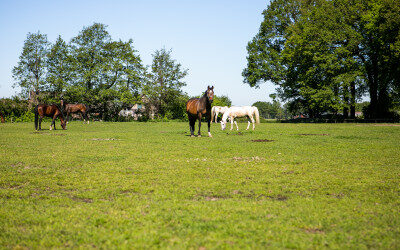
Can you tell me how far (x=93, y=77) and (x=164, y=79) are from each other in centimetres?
1732

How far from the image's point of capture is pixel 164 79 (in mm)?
67500

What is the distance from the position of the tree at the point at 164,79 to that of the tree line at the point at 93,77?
23cm

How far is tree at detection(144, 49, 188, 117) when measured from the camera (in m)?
65.7

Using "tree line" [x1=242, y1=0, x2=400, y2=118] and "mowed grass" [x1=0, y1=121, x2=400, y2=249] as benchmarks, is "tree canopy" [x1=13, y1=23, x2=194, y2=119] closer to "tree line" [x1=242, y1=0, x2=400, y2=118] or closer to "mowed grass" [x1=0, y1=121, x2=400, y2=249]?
"tree line" [x1=242, y1=0, x2=400, y2=118]

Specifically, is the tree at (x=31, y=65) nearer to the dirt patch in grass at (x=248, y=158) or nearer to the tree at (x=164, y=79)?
the tree at (x=164, y=79)

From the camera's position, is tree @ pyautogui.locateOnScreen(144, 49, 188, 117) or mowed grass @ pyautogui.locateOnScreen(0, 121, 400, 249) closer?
mowed grass @ pyautogui.locateOnScreen(0, 121, 400, 249)

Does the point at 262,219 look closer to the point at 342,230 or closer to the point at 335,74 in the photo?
the point at 342,230

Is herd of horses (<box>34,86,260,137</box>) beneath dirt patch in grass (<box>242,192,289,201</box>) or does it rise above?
above

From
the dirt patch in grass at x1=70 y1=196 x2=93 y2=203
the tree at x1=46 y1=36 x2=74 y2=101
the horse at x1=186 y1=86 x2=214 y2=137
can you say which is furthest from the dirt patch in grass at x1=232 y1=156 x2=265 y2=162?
the tree at x1=46 y1=36 x2=74 y2=101

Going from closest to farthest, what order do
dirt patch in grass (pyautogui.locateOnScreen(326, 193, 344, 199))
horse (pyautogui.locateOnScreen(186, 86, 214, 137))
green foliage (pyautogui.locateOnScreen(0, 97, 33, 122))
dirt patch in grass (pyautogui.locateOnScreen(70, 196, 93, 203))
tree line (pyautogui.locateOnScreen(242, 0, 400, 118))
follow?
dirt patch in grass (pyautogui.locateOnScreen(70, 196, 93, 203)), dirt patch in grass (pyautogui.locateOnScreen(326, 193, 344, 199)), horse (pyautogui.locateOnScreen(186, 86, 214, 137)), tree line (pyautogui.locateOnScreen(242, 0, 400, 118)), green foliage (pyautogui.locateOnScreen(0, 97, 33, 122))

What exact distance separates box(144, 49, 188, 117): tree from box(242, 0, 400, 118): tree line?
2238 centimetres

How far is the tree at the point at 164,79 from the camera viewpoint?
6569 cm

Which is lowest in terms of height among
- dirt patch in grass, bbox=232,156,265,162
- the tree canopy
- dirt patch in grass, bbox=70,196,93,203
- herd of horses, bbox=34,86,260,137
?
dirt patch in grass, bbox=70,196,93,203

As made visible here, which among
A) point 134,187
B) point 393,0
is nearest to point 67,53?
point 393,0
